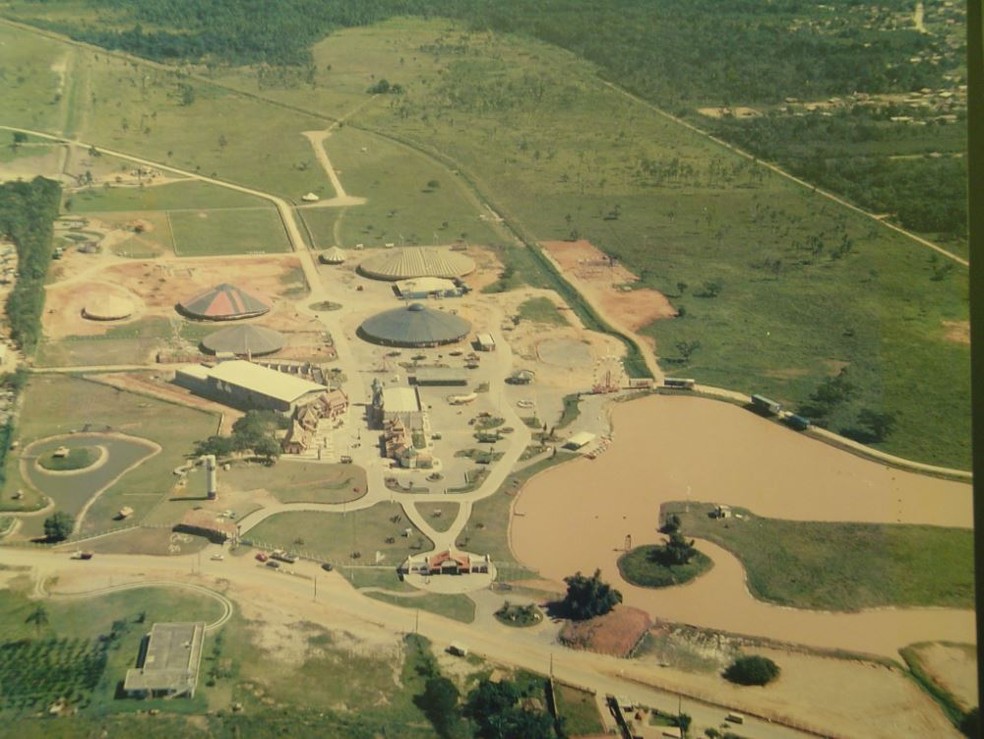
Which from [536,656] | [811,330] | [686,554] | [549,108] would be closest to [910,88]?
[811,330]

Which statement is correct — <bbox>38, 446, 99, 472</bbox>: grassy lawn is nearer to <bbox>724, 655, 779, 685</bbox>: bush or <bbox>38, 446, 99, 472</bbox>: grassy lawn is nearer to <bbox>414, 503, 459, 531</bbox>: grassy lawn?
<bbox>414, 503, 459, 531</bbox>: grassy lawn

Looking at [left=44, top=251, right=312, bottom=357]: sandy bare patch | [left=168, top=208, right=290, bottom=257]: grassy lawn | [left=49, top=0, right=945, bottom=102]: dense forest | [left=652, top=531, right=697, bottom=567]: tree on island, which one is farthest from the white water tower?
[left=49, top=0, right=945, bottom=102]: dense forest

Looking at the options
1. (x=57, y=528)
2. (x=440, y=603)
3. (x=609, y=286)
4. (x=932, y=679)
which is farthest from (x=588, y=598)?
(x=609, y=286)

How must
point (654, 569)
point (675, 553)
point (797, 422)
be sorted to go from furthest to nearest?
point (797, 422)
point (675, 553)
point (654, 569)

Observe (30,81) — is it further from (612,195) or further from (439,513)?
(439,513)

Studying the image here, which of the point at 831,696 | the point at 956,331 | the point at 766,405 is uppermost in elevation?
the point at 956,331

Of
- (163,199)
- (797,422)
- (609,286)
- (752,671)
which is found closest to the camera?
(752,671)

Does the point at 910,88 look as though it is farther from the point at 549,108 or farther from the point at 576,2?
the point at 576,2

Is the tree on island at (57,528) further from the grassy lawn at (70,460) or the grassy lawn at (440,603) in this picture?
the grassy lawn at (440,603)
